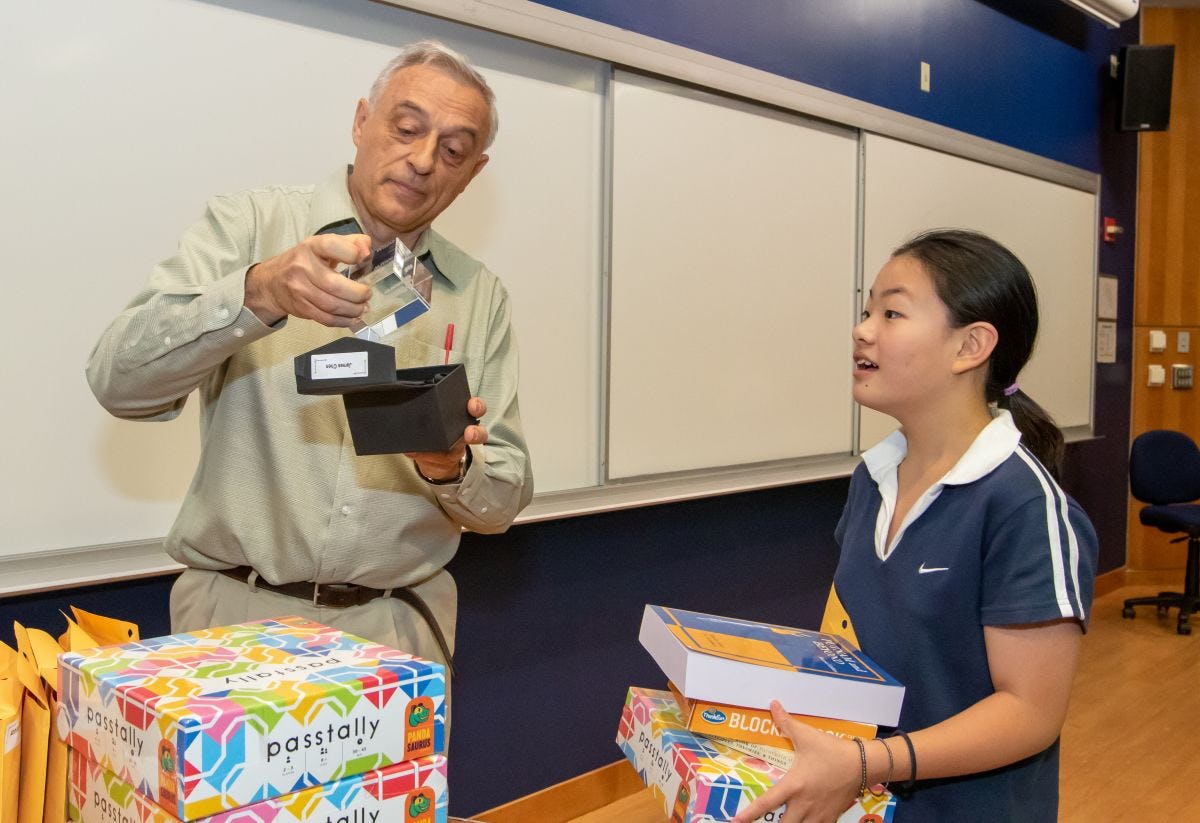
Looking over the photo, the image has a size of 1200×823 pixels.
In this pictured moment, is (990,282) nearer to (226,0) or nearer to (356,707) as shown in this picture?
(356,707)

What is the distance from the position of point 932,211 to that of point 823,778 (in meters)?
3.47

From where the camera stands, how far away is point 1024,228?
4785mm

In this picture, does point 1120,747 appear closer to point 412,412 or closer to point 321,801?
point 412,412

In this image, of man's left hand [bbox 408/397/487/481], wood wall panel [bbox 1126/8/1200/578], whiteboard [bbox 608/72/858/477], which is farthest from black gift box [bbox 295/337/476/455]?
wood wall panel [bbox 1126/8/1200/578]

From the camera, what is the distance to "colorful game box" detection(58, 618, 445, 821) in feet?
2.73

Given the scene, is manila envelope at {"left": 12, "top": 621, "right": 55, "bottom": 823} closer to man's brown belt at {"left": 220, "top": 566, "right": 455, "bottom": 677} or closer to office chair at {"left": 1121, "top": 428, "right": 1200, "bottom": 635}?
man's brown belt at {"left": 220, "top": 566, "right": 455, "bottom": 677}

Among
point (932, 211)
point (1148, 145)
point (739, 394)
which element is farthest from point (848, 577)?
point (1148, 145)

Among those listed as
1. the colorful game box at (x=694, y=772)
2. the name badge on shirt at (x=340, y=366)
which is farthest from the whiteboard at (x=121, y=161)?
the colorful game box at (x=694, y=772)

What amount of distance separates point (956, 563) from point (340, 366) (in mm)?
747

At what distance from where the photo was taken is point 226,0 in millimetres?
2146

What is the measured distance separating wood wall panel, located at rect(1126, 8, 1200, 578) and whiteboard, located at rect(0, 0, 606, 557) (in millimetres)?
5030

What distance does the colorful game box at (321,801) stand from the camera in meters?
0.86

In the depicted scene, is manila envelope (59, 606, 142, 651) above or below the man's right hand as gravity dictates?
below

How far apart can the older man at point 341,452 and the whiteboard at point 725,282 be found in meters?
1.34
